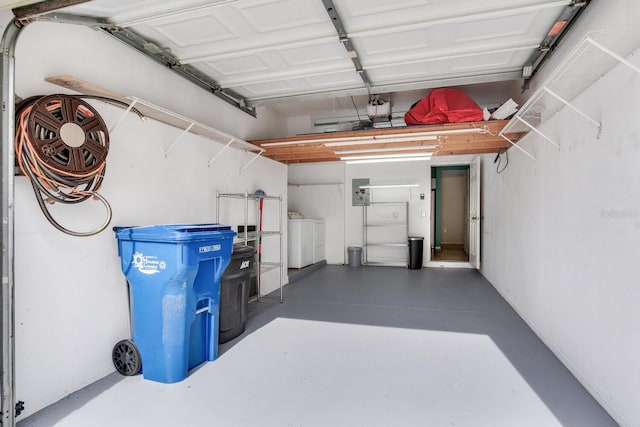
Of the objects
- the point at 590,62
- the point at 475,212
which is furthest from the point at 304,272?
the point at 590,62

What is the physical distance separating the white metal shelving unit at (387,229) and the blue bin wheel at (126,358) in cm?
542

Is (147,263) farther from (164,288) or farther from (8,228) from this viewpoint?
(8,228)

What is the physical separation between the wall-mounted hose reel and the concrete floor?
3.89ft

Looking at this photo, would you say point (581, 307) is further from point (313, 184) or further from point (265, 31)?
point (313, 184)

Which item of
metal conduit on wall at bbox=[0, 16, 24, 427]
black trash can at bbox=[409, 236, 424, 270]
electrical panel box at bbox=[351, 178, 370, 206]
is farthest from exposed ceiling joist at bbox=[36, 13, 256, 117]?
black trash can at bbox=[409, 236, 424, 270]

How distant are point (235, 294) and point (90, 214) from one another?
138 cm

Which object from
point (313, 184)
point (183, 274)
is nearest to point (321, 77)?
point (183, 274)

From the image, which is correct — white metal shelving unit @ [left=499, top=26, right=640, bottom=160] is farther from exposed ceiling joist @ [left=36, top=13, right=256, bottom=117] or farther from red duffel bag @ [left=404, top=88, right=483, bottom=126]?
exposed ceiling joist @ [left=36, top=13, right=256, bottom=117]

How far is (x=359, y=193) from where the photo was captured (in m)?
7.41

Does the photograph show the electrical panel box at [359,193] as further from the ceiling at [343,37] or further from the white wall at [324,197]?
the ceiling at [343,37]

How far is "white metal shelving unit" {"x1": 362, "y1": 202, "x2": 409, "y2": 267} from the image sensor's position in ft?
23.6

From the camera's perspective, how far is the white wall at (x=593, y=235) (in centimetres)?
169

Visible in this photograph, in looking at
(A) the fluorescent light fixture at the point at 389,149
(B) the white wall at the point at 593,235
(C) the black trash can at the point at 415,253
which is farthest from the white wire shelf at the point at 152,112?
(C) the black trash can at the point at 415,253

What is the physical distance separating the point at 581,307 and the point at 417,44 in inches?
92.0
